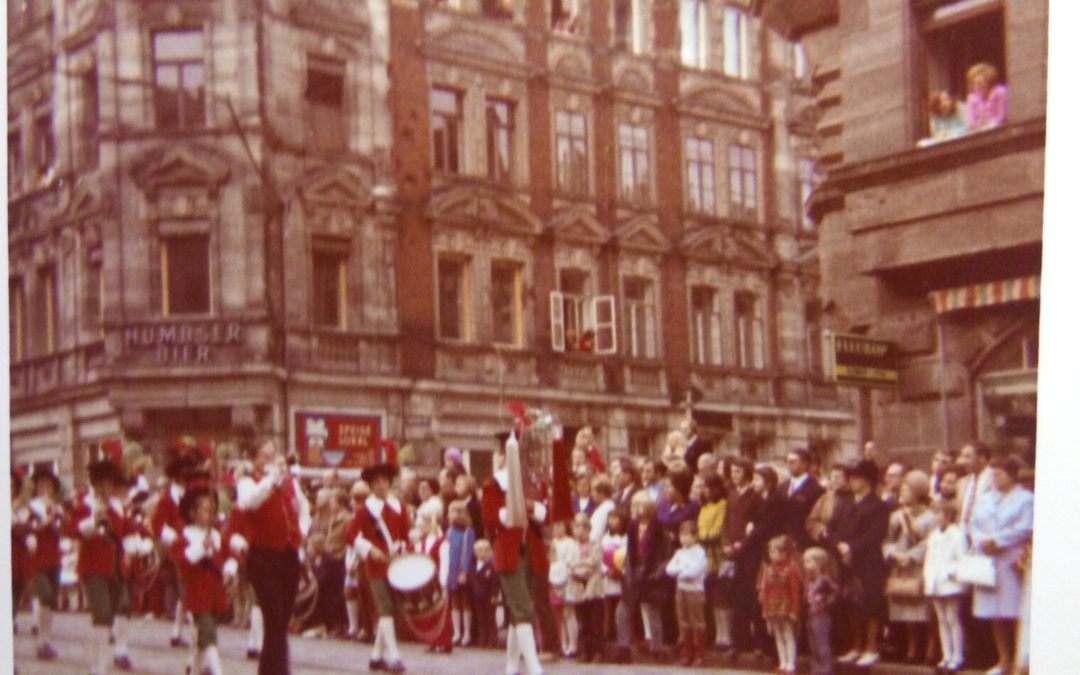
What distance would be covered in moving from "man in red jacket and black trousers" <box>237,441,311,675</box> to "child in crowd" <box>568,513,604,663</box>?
1.32 metres

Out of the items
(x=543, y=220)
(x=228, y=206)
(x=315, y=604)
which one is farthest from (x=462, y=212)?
(x=315, y=604)

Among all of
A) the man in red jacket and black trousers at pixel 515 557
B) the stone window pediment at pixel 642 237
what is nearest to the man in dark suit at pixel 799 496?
the man in red jacket and black trousers at pixel 515 557

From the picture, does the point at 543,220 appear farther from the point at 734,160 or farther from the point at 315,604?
the point at 315,604

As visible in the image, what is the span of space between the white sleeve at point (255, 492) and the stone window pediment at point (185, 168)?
4.78 ft

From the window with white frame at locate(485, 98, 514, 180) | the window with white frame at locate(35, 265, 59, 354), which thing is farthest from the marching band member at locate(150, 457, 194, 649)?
the window with white frame at locate(485, 98, 514, 180)

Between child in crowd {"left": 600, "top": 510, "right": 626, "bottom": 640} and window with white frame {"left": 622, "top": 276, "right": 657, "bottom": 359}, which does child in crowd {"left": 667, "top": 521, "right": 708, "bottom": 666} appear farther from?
window with white frame {"left": 622, "top": 276, "right": 657, "bottom": 359}

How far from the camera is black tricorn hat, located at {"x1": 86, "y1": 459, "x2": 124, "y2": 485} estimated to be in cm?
963

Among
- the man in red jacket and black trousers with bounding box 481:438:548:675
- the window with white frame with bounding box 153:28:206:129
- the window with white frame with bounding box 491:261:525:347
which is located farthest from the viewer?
the window with white frame with bounding box 153:28:206:129

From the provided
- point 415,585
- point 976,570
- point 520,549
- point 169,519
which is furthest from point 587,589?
point 169,519

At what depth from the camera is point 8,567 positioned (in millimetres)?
10055

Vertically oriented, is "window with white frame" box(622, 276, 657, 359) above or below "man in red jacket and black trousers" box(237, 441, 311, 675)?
above

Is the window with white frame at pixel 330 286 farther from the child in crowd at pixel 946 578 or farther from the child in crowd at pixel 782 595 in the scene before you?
the child in crowd at pixel 946 578

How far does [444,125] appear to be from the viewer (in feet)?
30.9

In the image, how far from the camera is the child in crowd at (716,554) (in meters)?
8.78
